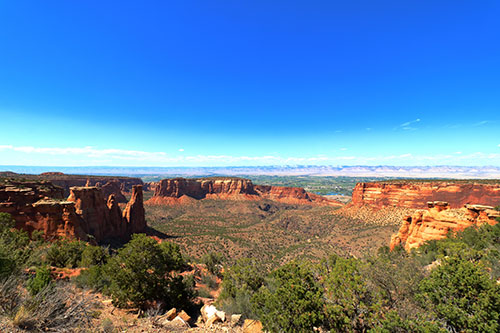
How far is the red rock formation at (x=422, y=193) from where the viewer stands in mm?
60469

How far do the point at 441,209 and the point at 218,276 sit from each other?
38184 mm

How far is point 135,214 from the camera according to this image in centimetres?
5475

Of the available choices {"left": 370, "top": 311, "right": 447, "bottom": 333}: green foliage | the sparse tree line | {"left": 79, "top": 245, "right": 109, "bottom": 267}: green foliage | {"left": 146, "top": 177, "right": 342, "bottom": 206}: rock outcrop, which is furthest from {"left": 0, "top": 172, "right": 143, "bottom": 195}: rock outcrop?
{"left": 370, "top": 311, "right": 447, "bottom": 333}: green foliage

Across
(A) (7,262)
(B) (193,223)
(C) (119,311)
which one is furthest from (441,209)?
(B) (193,223)

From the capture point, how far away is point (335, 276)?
496 inches

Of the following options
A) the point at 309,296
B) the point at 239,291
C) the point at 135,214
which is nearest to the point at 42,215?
the point at 135,214

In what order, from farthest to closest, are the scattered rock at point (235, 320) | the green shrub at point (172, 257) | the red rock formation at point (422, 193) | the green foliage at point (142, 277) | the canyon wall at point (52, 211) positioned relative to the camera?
1. the red rock formation at point (422, 193)
2. the canyon wall at point (52, 211)
3. the green shrub at point (172, 257)
4. the green foliage at point (142, 277)
5. the scattered rock at point (235, 320)

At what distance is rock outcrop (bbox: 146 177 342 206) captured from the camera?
11856 centimetres

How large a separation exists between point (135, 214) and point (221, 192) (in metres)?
86.4

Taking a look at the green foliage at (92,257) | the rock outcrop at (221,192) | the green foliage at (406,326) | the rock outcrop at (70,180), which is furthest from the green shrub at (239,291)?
the rock outcrop at (221,192)

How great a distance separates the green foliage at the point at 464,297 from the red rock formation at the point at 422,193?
69.2 meters

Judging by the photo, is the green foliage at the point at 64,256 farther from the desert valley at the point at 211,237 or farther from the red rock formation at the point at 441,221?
the red rock formation at the point at 441,221

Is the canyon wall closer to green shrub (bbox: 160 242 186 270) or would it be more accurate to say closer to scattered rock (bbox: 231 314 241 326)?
green shrub (bbox: 160 242 186 270)

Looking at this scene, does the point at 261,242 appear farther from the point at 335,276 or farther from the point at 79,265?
the point at 335,276
